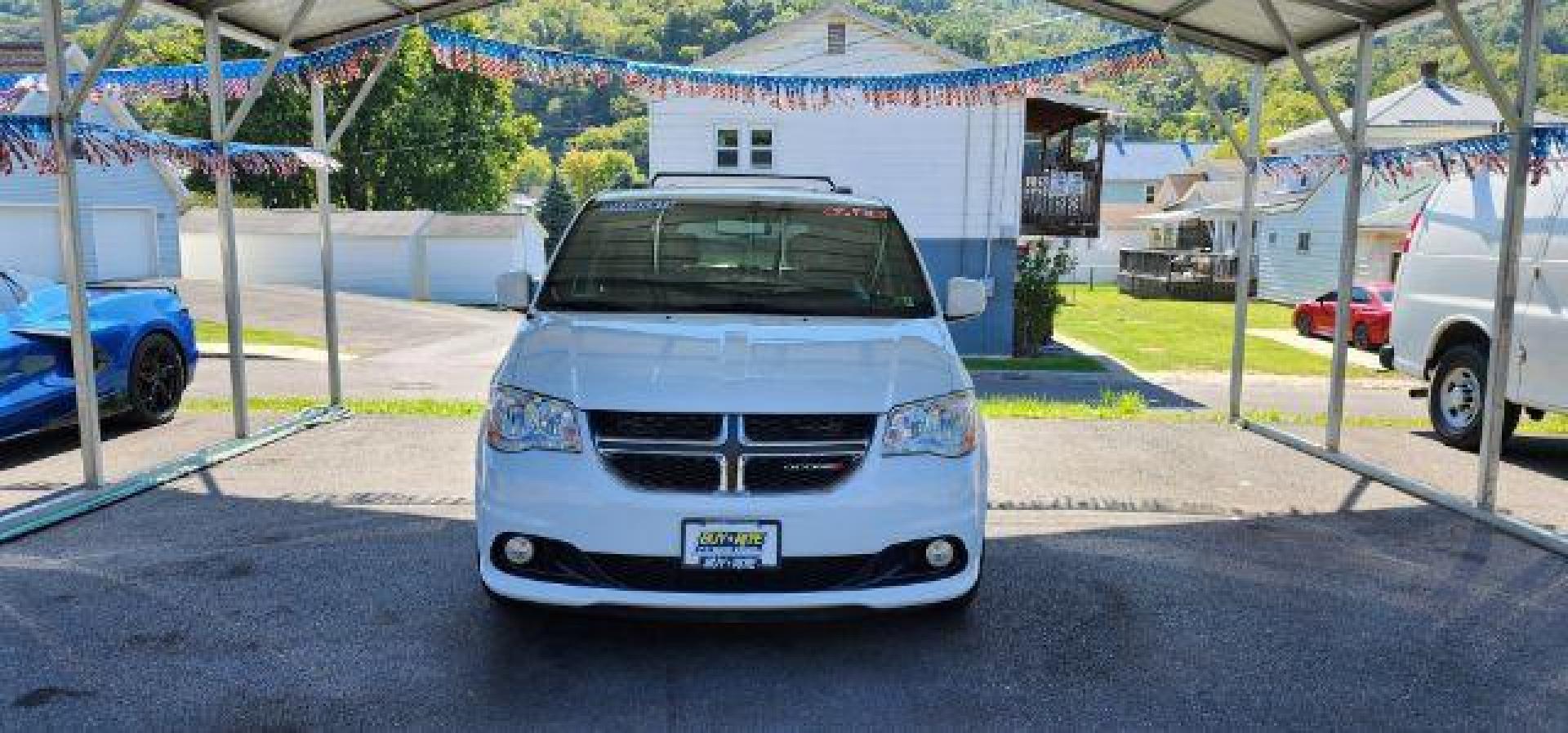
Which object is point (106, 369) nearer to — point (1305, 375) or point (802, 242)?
point (802, 242)

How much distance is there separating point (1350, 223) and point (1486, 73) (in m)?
2.08

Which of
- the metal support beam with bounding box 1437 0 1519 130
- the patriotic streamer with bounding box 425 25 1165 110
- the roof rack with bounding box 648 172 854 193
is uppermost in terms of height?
the patriotic streamer with bounding box 425 25 1165 110

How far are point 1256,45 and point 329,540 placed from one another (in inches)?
311

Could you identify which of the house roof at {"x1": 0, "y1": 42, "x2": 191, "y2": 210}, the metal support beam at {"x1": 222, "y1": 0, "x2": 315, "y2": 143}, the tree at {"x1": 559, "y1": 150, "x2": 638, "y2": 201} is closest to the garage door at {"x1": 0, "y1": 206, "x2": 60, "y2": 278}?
the house roof at {"x1": 0, "y1": 42, "x2": 191, "y2": 210}

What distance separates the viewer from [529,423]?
147 inches

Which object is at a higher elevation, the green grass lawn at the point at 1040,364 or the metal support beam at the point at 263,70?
the metal support beam at the point at 263,70

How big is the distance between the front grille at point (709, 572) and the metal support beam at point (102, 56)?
3965 mm

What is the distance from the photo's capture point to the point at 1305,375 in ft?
60.2

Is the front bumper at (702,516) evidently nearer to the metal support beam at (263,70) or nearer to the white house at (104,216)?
the metal support beam at (263,70)

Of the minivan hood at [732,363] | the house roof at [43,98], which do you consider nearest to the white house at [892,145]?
the house roof at [43,98]

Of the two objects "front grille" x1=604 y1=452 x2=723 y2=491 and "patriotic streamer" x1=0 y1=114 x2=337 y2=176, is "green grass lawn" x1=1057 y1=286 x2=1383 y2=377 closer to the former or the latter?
"patriotic streamer" x1=0 y1=114 x2=337 y2=176

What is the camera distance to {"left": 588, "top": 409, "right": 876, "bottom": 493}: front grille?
3.57 metres

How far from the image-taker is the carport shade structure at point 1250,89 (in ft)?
19.1

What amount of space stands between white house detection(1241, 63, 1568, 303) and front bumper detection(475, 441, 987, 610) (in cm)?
2896
